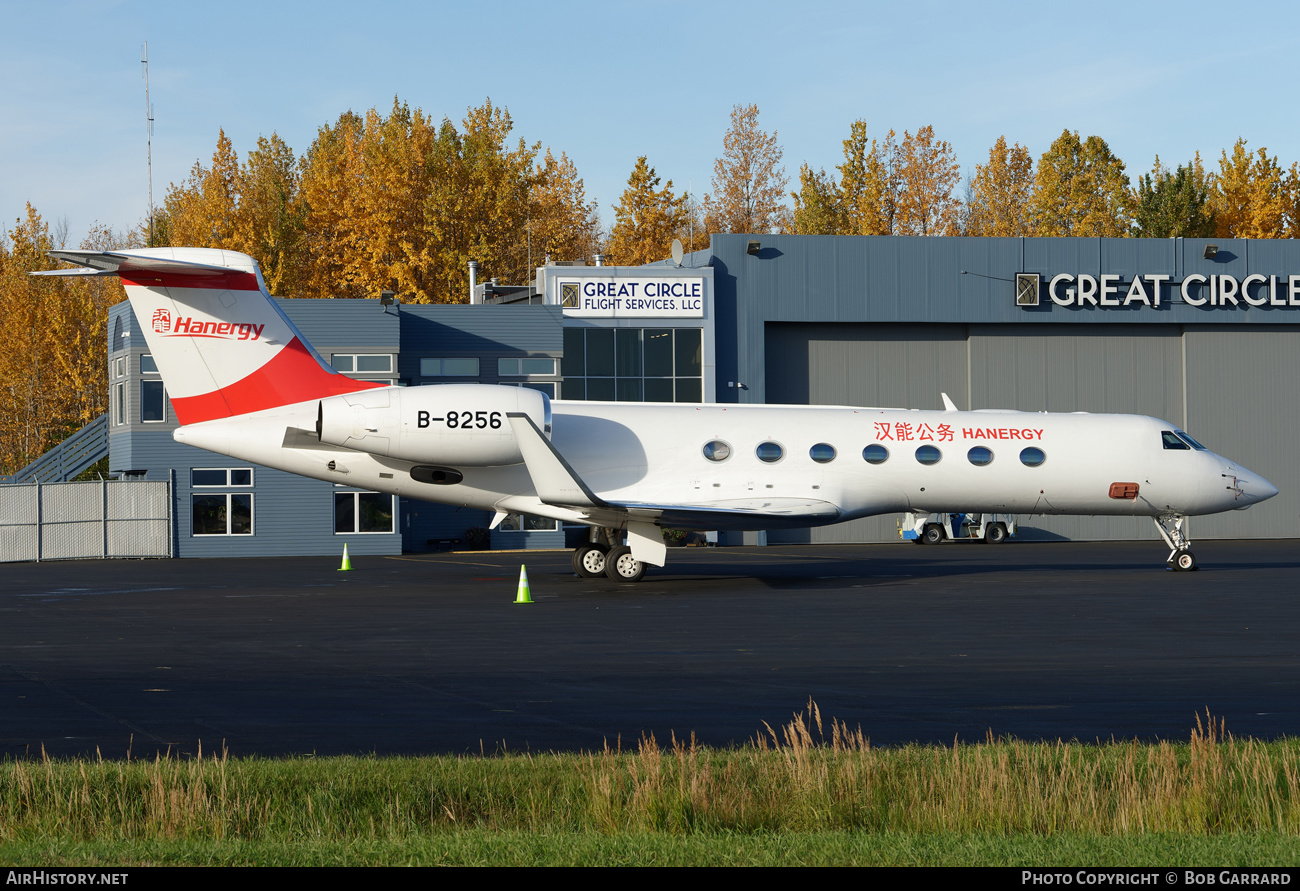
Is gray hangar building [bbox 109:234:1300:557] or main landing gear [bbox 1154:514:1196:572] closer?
main landing gear [bbox 1154:514:1196:572]

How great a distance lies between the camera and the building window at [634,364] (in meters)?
43.9

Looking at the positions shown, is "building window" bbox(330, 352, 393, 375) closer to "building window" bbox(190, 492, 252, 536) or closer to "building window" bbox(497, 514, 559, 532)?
"building window" bbox(190, 492, 252, 536)

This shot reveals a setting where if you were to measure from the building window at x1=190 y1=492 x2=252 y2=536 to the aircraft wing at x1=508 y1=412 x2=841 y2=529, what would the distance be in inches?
706

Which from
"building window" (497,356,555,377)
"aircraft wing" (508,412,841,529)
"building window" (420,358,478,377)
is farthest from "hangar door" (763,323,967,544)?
"aircraft wing" (508,412,841,529)

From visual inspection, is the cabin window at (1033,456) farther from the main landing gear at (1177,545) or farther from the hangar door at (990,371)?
the hangar door at (990,371)

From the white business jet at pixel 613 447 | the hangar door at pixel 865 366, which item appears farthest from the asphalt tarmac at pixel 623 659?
the hangar door at pixel 865 366

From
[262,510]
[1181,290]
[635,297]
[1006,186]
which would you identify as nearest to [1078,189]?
[1006,186]

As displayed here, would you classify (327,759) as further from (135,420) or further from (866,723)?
(135,420)

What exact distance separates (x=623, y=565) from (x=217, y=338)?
27.0 ft

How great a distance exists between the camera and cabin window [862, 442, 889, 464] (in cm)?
2531

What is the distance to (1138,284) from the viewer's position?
46.7 metres

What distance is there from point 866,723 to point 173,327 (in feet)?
53.4

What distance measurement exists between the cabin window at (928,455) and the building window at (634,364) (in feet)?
61.8

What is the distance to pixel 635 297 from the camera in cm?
4434
